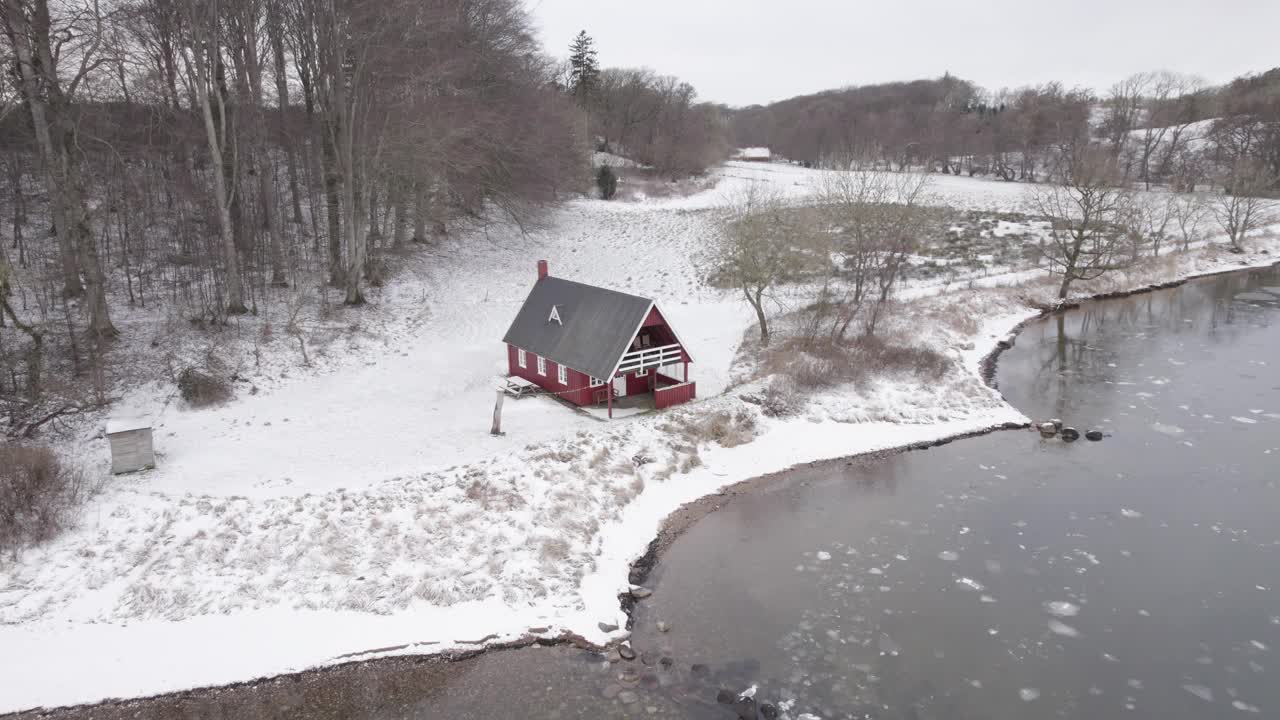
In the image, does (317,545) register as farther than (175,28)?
No

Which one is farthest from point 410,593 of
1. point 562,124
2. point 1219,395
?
point 562,124

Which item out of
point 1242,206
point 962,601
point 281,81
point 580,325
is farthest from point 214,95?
point 1242,206

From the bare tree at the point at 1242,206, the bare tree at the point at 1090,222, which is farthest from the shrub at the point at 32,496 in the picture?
the bare tree at the point at 1242,206

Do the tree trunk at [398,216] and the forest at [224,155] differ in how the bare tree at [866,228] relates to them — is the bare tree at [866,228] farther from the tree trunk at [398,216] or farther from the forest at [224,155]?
the tree trunk at [398,216]

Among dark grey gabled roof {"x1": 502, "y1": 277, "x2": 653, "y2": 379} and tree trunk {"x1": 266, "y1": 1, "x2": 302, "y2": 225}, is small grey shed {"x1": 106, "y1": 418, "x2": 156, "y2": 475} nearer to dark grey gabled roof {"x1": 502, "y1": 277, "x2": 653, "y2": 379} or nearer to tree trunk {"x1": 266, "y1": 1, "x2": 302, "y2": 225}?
dark grey gabled roof {"x1": 502, "y1": 277, "x2": 653, "y2": 379}

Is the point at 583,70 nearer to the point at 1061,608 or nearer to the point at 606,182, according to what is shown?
the point at 606,182

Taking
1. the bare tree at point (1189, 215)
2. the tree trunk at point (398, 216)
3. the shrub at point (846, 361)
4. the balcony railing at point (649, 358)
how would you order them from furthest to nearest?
the bare tree at point (1189, 215)
the tree trunk at point (398, 216)
the shrub at point (846, 361)
the balcony railing at point (649, 358)

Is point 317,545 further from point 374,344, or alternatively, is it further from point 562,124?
point 562,124
